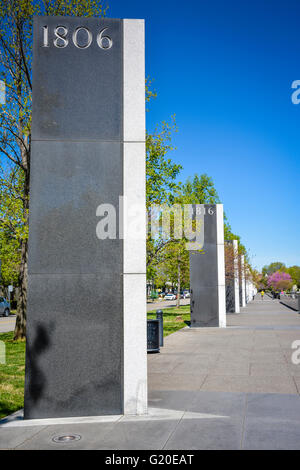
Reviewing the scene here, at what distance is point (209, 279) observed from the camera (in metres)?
23.5

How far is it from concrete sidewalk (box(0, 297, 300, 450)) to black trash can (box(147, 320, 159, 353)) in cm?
143

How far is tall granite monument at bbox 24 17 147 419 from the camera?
6930 millimetres

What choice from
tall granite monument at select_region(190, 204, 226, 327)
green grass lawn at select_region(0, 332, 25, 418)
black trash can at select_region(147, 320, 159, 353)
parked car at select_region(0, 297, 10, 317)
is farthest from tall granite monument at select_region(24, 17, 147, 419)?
parked car at select_region(0, 297, 10, 317)

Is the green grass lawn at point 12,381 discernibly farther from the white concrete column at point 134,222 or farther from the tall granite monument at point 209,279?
the tall granite monument at point 209,279

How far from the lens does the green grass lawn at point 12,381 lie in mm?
7941

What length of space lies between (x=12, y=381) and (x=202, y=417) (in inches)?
204

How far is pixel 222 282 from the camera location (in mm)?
23594

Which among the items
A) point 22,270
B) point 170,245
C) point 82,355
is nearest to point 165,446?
point 82,355

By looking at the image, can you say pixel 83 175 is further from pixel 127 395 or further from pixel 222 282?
Answer: pixel 222 282

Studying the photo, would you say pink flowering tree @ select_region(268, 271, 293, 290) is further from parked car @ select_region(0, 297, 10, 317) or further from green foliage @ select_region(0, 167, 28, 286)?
green foliage @ select_region(0, 167, 28, 286)

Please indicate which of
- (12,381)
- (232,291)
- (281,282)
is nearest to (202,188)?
(232,291)

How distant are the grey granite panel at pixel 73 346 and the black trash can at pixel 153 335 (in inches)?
255

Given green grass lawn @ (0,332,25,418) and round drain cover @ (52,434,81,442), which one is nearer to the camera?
round drain cover @ (52,434,81,442)

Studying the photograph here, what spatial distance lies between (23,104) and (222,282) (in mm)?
13298
